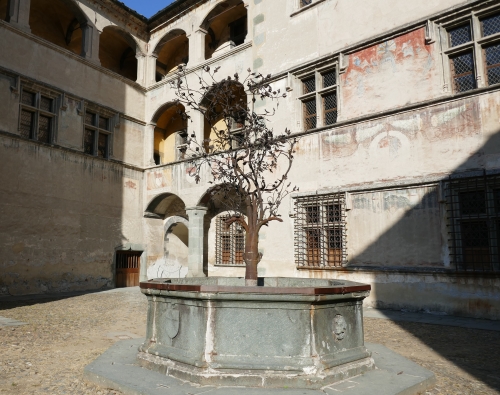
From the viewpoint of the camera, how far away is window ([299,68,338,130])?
11.6 metres

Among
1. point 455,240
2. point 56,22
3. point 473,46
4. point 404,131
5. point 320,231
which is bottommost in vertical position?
point 455,240

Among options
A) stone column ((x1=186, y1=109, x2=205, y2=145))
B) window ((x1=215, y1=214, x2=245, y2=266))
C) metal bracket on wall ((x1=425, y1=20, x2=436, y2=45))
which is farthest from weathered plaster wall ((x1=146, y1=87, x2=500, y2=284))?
stone column ((x1=186, y1=109, x2=205, y2=145))

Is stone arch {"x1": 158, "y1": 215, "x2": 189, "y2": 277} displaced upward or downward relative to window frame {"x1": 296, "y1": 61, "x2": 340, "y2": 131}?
downward

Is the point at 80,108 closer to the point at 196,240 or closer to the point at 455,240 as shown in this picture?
the point at 196,240

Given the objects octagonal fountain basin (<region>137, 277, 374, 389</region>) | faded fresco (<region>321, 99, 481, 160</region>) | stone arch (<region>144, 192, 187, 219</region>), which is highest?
faded fresco (<region>321, 99, 481, 160</region>)

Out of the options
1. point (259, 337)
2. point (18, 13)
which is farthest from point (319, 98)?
point (18, 13)

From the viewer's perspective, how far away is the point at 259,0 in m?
13.6

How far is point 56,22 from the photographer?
16844mm

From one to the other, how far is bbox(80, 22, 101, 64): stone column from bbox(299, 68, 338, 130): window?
7863mm

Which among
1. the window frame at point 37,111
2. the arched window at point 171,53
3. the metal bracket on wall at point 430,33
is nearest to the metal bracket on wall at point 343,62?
the metal bracket on wall at point 430,33

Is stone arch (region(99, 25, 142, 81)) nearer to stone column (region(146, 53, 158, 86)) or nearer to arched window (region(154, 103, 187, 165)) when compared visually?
stone column (region(146, 53, 158, 86))

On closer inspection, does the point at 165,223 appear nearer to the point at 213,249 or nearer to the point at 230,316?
the point at 213,249

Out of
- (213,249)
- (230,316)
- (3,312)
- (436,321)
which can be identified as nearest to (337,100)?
(436,321)

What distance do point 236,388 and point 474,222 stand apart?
711cm
